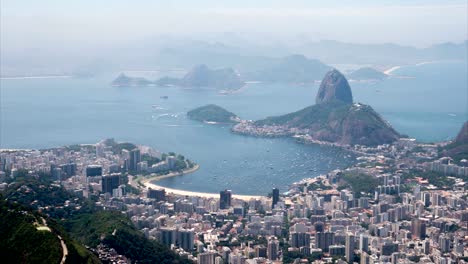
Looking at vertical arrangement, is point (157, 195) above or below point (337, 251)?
above

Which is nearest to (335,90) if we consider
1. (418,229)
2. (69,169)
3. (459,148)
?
(459,148)

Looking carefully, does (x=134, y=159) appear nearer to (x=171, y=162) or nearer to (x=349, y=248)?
(x=171, y=162)

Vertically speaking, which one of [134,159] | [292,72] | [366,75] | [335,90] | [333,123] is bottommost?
[134,159]

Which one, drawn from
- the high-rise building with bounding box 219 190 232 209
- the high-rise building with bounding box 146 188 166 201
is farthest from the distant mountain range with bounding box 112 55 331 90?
the high-rise building with bounding box 219 190 232 209

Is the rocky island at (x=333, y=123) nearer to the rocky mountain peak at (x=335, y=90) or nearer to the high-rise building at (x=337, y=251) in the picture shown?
the rocky mountain peak at (x=335, y=90)

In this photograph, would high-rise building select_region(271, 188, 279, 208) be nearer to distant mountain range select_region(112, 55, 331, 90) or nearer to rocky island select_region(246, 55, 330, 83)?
distant mountain range select_region(112, 55, 331, 90)

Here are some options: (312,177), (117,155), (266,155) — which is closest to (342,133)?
(266,155)

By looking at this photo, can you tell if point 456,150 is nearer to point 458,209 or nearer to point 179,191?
point 458,209

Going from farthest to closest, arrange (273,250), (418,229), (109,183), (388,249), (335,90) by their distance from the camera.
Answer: (335,90) < (109,183) < (418,229) < (388,249) < (273,250)
